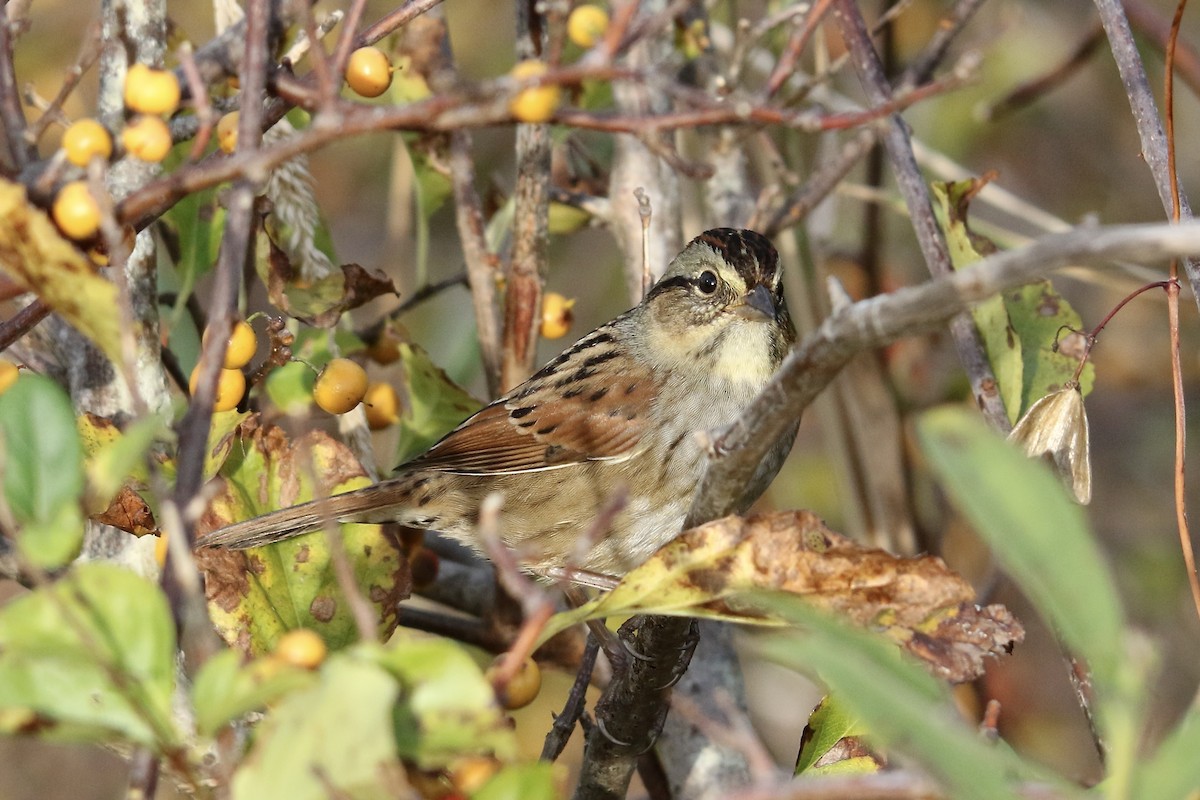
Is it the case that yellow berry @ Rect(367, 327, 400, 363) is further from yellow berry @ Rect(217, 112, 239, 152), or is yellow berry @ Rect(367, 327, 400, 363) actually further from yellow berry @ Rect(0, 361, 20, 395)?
yellow berry @ Rect(0, 361, 20, 395)

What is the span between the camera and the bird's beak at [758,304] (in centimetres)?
282

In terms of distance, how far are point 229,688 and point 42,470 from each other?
24cm

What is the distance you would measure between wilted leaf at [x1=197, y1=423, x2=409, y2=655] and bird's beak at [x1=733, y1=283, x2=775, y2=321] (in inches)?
42.7

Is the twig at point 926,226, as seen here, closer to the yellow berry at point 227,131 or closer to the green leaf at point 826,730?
the green leaf at point 826,730

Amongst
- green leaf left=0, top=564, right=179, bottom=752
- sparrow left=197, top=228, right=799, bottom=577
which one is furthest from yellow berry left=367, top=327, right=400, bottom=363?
green leaf left=0, top=564, right=179, bottom=752

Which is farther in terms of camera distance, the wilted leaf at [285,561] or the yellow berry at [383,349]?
the yellow berry at [383,349]

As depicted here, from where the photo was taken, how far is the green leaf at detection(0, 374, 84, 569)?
3.20ft

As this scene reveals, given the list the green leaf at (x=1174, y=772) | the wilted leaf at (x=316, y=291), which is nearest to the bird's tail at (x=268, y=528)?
the wilted leaf at (x=316, y=291)

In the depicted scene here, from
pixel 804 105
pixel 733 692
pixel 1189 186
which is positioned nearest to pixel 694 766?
pixel 733 692

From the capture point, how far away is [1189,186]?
516 cm

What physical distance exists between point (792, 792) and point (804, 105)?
112 inches

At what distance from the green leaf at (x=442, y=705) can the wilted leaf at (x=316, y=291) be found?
1.20 meters

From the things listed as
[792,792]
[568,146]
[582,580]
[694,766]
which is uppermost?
[568,146]

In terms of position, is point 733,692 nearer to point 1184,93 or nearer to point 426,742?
point 426,742
